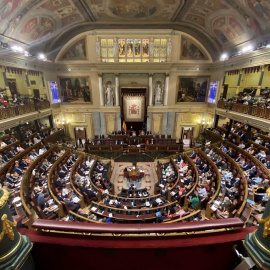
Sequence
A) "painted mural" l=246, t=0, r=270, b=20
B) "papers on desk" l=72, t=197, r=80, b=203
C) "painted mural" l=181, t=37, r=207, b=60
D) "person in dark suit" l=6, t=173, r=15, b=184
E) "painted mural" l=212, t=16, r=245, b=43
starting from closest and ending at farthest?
"papers on desk" l=72, t=197, r=80, b=203 → "person in dark suit" l=6, t=173, r=15, b=184 → "painted mural" l=246, t=0, r=270, b=20 → "painted mural" l=212, t=16, r=245, b=43 → "painted mural" l=181, t=37, r=207, b=60

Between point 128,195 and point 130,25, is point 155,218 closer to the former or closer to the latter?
point 128,195

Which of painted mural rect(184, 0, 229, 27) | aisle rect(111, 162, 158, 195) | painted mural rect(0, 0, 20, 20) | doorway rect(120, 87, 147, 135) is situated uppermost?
painted mural rect(184, 0, 229, 27)

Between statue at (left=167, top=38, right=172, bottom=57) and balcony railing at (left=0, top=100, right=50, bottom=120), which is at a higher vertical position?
statue at (left=167, top=38, right=172, bottom=57)

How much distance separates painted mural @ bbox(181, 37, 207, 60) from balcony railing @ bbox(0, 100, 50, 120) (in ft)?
46.6

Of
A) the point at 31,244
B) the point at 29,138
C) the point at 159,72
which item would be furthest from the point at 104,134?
the point at 31,244

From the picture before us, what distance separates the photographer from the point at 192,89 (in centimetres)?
1667

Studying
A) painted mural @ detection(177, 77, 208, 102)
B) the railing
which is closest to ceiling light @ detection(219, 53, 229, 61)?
painted mural @ detection(177, 77, 208, 102)

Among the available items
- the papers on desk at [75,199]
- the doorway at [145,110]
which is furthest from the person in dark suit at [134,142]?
the papers on desk at [75,199]

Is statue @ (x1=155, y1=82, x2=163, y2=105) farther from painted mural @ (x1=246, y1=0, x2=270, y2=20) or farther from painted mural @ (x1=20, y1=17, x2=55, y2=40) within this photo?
painted mural @ (x1=20, y1=17, x2=55, y2=40)

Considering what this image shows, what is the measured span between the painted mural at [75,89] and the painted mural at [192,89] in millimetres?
9765

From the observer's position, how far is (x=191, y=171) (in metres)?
10.2

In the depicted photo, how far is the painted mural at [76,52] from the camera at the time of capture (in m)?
15.3

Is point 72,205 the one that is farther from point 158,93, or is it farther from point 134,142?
point 158,93

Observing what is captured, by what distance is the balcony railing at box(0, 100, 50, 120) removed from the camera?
10.5m
